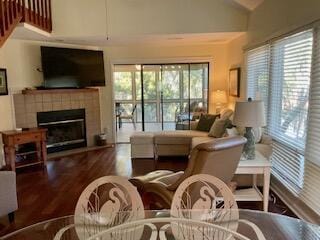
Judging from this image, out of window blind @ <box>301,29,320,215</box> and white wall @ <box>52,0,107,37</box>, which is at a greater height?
white wall @ <box>52,0,107,37</box>

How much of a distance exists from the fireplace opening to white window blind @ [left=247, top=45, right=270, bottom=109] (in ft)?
12.4

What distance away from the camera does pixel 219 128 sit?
16.9 feet

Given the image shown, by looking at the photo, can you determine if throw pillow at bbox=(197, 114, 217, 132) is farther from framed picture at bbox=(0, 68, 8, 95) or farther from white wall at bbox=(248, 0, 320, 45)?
framed picture at bbox=(0, 68, 8, 95)

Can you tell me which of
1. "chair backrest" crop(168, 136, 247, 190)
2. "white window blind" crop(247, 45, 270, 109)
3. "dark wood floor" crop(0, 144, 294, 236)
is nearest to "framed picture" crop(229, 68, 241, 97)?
"white window blind" crop(247, 45, 270, 109)

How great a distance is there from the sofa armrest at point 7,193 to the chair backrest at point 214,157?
1.71 metres

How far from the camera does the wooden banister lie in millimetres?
3768

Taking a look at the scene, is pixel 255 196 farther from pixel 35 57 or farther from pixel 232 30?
pixel 35 57

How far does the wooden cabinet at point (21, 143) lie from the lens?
185 inches

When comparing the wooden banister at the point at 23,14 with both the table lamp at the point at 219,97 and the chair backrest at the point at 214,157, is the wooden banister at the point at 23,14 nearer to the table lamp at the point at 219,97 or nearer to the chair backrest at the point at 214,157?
the chair backrest at the point at 214,157

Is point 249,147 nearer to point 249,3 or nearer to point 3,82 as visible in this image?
point 249,3

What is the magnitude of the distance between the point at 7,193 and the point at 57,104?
3414mm

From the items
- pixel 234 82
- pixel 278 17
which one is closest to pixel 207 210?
pixel 278 17

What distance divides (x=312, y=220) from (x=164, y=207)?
1509 millimetres

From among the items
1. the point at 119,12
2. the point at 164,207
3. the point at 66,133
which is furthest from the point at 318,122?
the point at 66,133
